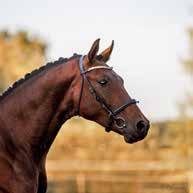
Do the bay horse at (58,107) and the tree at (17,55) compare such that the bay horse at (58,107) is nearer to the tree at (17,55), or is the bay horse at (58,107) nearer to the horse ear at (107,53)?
the horse ear at (107,53)

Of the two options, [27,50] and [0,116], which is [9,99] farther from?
[27,50]

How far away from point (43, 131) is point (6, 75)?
27533 millimetres

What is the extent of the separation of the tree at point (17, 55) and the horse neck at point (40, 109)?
24.5m

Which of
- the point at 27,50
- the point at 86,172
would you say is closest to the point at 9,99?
the point at 86,172

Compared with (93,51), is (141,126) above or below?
below

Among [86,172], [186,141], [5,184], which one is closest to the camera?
[5,184]

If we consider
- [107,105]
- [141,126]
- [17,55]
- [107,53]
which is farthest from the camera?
[17,55]

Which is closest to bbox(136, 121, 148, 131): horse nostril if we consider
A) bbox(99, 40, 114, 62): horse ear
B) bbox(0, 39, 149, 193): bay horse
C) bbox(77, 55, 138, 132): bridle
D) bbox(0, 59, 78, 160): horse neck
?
bbox(0, 39, 149, 193): bay horse

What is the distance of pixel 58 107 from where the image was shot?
5352 millimetres

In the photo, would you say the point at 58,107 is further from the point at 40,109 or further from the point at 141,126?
the point at 141,126

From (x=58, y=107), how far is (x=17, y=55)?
30709 mm

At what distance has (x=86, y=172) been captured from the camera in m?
15.1

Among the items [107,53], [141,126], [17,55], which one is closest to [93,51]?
[107,53]

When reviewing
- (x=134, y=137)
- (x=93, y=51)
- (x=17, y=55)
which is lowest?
(x=134, y=137)
